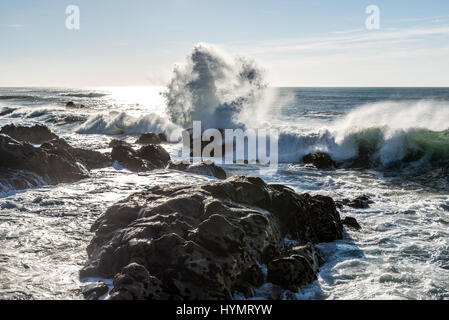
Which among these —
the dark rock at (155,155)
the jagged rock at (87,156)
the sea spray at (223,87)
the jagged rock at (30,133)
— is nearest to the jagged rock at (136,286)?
the jagged rock at (87,156)

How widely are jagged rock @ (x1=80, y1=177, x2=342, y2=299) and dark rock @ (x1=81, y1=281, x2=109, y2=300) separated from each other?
1.17 feet

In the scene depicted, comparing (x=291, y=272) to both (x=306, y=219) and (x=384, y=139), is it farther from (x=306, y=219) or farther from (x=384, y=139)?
(x=384, y=139)

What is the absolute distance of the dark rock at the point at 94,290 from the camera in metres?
5.29


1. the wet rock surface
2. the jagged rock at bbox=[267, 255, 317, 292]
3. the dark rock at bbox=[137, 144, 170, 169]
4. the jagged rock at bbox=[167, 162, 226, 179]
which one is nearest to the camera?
the jagged rock at bbox=[267, 255, 317, 292]

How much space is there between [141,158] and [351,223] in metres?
9.10

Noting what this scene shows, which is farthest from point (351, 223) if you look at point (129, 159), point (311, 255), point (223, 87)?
point (223, 87)

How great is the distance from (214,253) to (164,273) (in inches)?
30.2

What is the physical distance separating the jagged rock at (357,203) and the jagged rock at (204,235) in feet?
8.37

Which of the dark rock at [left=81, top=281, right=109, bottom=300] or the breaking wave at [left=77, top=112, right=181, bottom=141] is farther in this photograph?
the breaking wave at [left=77, top=112, right=181, bottom=141]

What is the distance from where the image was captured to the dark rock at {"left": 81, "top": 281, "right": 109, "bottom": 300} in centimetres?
529

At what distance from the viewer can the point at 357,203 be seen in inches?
411

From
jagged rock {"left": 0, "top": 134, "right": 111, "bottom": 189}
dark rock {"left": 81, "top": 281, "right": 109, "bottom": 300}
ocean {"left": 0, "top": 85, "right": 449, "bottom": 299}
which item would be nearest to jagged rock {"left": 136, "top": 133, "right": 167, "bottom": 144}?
ocean {"left": 0, "top": 85, "right": 449, "bottom": 299}

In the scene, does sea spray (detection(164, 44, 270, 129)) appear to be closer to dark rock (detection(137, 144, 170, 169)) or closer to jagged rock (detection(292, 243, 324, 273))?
dark rock (detection(137, 144, 170, 169))

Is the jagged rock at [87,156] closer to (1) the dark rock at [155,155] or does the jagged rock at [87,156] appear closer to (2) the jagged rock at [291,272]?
(1) the dark rock at [155,155]
